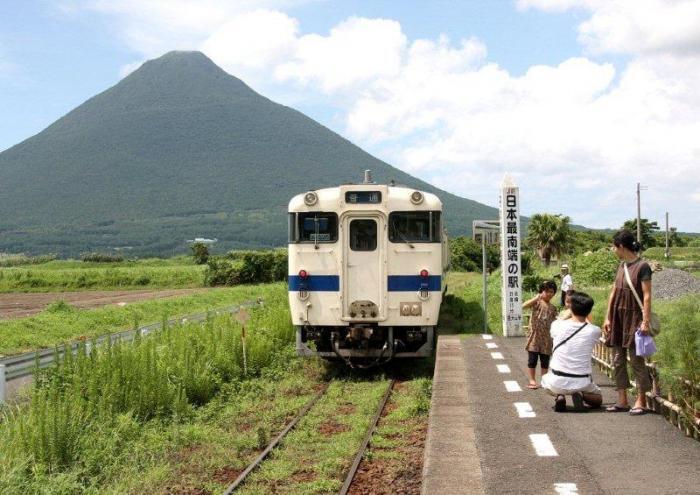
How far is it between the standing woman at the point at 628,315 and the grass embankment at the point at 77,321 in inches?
403

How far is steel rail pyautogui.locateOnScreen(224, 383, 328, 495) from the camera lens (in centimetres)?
686

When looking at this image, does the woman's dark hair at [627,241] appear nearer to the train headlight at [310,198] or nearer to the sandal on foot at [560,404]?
the sandal on foot at [560,404]

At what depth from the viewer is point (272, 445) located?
8.12 meters

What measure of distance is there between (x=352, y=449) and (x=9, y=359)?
10.1 metres

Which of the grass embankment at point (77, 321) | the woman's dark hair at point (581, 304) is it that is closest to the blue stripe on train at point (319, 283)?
the grass embankment at point (77, 321)

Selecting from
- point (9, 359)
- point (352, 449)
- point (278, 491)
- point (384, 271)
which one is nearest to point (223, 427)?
point (352, 449)

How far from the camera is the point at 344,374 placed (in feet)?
42.4

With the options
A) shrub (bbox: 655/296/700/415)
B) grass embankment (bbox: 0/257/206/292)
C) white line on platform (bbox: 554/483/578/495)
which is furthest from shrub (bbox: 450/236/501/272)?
white line on platform (bbox: 554/483/578/495)

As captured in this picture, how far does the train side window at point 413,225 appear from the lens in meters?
12.1

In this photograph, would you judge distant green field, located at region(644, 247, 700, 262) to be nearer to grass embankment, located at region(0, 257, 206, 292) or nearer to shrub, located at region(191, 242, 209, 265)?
grass embankment, located at region(0, 257, 206, 292)

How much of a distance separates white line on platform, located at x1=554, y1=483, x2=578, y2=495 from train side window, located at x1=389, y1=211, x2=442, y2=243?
6.93 meters

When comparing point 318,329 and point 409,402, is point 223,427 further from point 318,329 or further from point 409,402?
point 318,329

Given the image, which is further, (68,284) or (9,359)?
(68,284)

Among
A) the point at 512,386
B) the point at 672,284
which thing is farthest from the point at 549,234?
the point at 512,386
